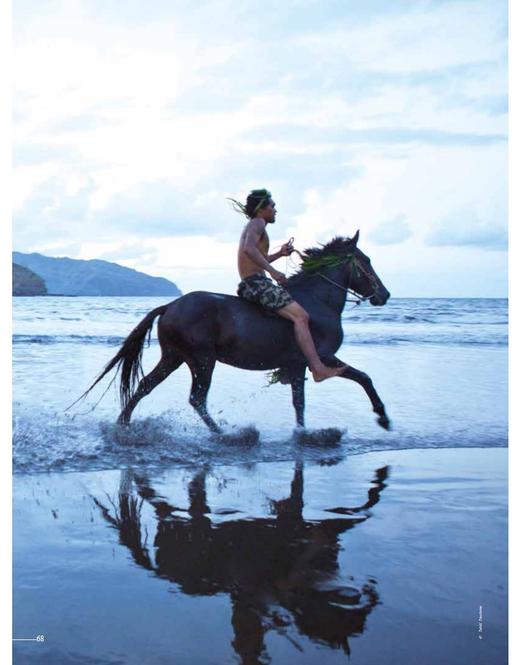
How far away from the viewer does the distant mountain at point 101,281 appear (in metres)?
16.0

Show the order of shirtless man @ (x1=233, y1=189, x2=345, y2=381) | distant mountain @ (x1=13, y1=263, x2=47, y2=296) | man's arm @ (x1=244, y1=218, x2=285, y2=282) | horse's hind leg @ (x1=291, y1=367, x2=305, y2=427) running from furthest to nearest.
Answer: distant mountain @ (x1=13, y1=263, x2=47, y2=296) < horse's hind leg @ (x1=291, y1=367, x2=305, y2=427) < shirtless man @ (x1=233, y1=189, x2=345, y2=381) < man's arm @ (x1=244, y1=218, x2=285, y2=282)

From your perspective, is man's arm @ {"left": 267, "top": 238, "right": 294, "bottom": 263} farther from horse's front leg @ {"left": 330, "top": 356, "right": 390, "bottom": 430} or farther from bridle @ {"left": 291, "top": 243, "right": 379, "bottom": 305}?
horse's front leg @ {"left": 330, "top": 356, "right": 390, "bottom": 430}

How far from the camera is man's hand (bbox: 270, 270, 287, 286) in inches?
254

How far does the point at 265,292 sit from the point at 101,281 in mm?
15431

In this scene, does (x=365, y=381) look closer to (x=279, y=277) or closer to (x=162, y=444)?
(x=279, y=277)

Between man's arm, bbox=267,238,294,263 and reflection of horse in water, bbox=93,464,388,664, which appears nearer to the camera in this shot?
reflection of horse in water, bbox=93,464,388,664

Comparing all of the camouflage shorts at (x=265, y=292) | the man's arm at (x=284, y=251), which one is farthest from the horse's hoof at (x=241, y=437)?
the man's arm at (x=284, y=251)

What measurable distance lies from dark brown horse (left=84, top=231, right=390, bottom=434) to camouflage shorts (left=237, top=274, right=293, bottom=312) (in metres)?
0.16

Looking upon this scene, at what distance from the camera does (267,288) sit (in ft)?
20.8

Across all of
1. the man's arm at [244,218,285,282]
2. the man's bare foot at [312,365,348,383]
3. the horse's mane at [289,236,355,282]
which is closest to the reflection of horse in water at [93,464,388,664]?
the man's bare foot at [312,365,348,383]

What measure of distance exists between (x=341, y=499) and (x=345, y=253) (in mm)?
3051

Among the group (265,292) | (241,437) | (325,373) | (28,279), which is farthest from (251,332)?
(28,279)
